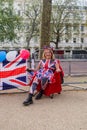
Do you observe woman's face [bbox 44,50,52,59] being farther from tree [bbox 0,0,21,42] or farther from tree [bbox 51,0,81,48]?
tree [bbox 51,0,81,48]

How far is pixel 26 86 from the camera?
9477 mm

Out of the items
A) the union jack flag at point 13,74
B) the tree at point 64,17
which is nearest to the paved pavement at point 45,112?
the union jack flag at point 13,74


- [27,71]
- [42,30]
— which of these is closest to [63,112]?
[27,71]

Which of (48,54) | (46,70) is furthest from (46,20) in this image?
(46,70)

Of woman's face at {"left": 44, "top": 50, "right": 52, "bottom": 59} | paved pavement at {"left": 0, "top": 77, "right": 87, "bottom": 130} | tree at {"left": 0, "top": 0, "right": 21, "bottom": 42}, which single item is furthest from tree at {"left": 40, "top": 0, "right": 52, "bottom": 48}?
tree at {"left": 0, "top": 0, "right": 21, "bottom": 42}

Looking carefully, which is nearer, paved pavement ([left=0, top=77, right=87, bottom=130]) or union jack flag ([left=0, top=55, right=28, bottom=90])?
paved pavement ([left=0, top=77, right=87, bottom=130])

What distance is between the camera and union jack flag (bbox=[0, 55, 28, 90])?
8781 millimetres

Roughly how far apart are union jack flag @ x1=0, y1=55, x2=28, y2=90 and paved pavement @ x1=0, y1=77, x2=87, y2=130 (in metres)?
0.25

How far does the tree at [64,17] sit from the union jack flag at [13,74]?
40667mm

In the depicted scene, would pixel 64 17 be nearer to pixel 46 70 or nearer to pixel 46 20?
pixel 46 20

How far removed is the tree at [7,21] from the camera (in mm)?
45000

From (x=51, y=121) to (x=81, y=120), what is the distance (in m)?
0.58

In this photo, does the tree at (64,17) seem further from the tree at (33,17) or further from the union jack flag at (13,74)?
the union jack flag at (13,74)

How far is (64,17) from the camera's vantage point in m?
53.8
